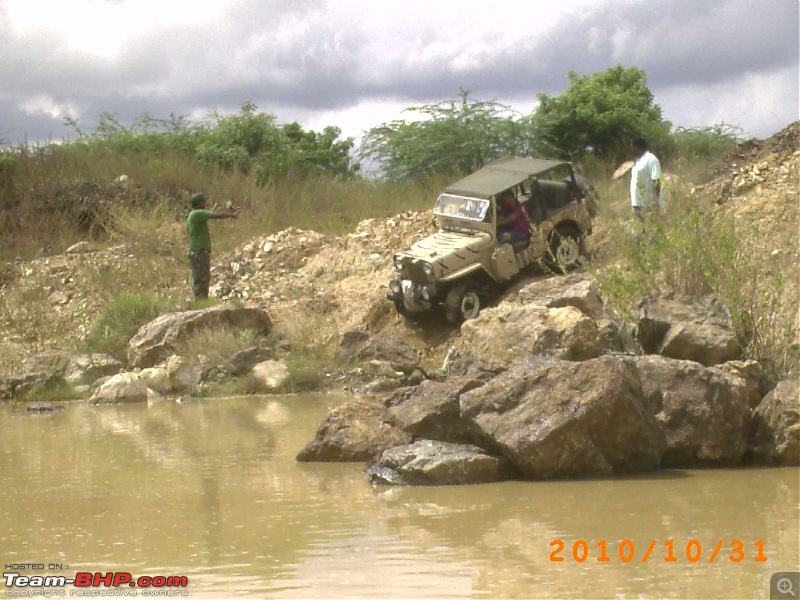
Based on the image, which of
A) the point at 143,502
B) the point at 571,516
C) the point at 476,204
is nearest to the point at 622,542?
the point at 571,516

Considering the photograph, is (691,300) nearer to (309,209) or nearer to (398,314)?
(398,314)

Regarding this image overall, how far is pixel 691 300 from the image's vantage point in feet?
35.7

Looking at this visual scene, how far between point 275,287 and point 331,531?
1271cm

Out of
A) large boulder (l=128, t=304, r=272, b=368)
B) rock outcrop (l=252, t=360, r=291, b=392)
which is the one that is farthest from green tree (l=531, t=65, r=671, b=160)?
rock outcrop (l=252, t=360, r=291, b=392)

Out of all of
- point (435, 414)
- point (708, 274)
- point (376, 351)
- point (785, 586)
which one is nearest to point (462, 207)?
point (376, 351)

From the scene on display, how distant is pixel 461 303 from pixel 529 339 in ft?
18.8

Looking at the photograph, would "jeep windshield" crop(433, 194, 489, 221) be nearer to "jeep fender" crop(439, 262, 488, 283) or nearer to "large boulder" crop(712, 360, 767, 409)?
"jeep fender" crop(439, 262, 488, 283)

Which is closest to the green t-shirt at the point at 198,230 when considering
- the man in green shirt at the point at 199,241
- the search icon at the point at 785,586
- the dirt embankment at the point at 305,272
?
the man in green shirt at the point at 199,241

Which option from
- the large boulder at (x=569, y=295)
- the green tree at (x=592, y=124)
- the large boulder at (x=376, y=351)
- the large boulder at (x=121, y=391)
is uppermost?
the green tree at (x=592, y=124)

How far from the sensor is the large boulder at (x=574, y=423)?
8.41 meters

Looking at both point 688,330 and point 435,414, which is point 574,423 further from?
point 688,330

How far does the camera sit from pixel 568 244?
16719mm
